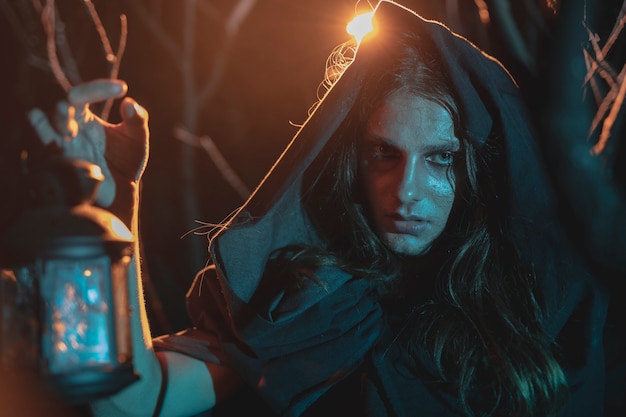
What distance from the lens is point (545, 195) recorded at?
1.88 meters

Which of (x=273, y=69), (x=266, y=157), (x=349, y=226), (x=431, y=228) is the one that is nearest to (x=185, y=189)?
(x=266, y=157)

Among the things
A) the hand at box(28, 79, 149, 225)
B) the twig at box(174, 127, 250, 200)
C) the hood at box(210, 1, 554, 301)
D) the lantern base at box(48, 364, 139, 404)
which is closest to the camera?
the lantern base at box(48, 364, 139, 404)

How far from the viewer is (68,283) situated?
117cm

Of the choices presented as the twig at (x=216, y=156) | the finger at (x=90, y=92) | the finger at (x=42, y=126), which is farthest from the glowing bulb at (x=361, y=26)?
the twig at (x=216, y=156)

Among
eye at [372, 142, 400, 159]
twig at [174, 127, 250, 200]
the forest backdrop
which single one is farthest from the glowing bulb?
twig at [174, 127, 250, 200]

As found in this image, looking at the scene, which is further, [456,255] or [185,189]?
[185,189]

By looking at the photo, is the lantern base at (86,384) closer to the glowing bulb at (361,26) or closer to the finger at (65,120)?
the finger at (65,120)

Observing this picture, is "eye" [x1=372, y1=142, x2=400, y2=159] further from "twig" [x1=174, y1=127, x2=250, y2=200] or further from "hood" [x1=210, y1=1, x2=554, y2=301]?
"twig" [x1=174, y1=127, x2=250, y2=200]

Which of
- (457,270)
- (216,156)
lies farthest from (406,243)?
(216,156)

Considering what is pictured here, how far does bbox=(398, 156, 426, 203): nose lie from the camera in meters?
1.87

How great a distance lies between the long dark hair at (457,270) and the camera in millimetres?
1830

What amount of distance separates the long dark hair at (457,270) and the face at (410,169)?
1.8 inches

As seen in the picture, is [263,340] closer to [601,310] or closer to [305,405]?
[305,405]

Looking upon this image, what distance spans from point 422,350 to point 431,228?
0.38 metres
